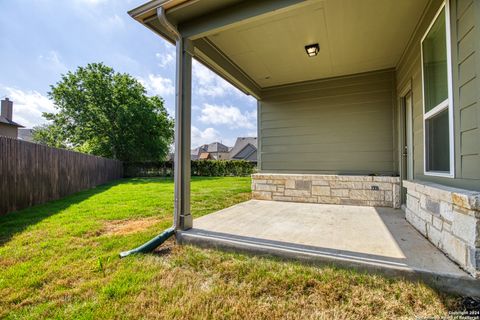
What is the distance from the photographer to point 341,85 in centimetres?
477

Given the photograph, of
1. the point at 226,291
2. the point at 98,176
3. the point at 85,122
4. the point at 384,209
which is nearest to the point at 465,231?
the point at 226,291

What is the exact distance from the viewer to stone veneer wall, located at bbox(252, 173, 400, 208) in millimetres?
4164

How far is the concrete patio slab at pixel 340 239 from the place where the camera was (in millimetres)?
1720

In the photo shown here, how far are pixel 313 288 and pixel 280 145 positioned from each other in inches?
152

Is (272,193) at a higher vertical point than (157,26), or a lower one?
lower

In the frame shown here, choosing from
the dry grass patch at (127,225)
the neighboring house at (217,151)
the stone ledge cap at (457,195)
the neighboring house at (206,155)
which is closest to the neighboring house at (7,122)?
the dry grass patch at (127,225)

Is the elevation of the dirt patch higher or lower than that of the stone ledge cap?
lower

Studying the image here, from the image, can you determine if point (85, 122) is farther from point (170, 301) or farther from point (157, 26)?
point (170, 301)

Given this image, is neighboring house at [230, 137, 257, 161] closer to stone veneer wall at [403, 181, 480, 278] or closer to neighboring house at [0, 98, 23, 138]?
neighboring house at [0, 98, 23, 138]

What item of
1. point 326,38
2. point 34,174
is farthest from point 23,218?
point 326,38

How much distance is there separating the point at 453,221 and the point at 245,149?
28938mm

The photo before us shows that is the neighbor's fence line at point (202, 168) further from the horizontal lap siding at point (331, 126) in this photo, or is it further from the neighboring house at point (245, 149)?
the neighboring house at point (245, 149)

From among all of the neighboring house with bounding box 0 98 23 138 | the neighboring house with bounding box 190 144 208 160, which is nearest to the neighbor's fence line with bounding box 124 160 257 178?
the neighboring house with bounding box 0 98 23 138

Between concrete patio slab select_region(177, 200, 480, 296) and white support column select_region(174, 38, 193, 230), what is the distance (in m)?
0.27
